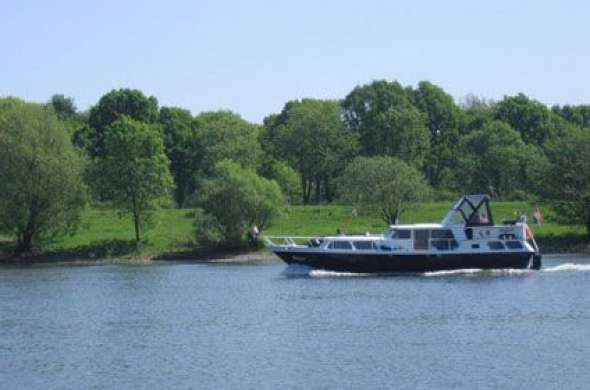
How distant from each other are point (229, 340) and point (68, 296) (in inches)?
916

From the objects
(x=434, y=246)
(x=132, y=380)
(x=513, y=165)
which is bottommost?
(x=132, y=380)

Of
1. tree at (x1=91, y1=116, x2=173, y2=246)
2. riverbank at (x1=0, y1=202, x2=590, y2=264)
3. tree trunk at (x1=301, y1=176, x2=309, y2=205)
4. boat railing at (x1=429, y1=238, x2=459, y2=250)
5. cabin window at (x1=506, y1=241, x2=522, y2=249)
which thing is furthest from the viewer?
tree trunk at (x1=301, y1=176, x2=309, y2=205)

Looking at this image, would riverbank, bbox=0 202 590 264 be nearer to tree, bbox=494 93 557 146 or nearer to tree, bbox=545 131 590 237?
tree, bbox=545 131 590 237

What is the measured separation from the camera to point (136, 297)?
72562 millimetres

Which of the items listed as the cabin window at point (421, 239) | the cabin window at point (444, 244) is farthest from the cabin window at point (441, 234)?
the cabin window at point (421, 239)

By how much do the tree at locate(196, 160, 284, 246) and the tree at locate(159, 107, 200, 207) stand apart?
4642 centimetres

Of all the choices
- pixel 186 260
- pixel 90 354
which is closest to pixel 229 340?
pixel 90 354

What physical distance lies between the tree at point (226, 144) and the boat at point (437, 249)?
6263cm

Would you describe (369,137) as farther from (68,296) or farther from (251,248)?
(68,296)

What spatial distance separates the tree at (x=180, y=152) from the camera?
151625 millimetres

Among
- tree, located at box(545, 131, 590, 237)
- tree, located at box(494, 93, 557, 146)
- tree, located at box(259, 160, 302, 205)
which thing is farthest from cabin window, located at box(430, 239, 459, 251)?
tree, located at box(494, 93, 557, 146)

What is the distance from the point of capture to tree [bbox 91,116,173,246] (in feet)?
349

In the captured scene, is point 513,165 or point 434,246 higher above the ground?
point 513,165

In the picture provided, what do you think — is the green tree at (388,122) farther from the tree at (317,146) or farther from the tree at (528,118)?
the tree at (528,118)
